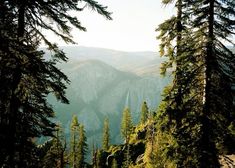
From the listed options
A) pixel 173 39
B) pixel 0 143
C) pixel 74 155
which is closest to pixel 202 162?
pixel 173 39

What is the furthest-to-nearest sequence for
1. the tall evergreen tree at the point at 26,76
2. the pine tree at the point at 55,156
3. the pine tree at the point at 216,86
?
1. the pine tree at the point at 55,156
2. the pine tree at the point at 216,86
3. the tall evergreen tree at the point at 26,76

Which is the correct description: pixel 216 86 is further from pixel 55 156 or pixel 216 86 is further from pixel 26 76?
pixel 55 156

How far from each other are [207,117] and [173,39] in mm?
5355

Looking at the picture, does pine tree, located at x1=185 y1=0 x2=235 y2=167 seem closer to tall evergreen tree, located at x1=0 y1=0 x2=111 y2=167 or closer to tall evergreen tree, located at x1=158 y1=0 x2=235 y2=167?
tall evergreen tree, located at x1=158 y1=0 x2=235 y2=167

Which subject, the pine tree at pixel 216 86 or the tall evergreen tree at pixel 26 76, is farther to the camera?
the pine tree at pixel 216 86

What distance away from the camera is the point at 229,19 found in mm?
14359

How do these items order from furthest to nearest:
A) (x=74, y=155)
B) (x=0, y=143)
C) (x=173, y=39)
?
(x=74, y=155) → (x=173, y=39) → (x=0, y=143)

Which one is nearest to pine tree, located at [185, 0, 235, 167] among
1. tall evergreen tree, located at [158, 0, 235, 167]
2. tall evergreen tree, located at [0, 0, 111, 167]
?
tall evergreen tree, located at [158, 0, 235, 167]

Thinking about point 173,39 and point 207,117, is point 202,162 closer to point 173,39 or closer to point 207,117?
point 207,117

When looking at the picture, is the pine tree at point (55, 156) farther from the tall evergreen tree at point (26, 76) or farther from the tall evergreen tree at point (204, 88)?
the tall evergreen tree at point (204, 88)

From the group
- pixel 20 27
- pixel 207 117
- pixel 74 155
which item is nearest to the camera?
pixel 20 27

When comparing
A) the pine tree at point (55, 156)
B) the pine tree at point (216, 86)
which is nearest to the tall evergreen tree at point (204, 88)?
the pine tree at point (216, 86)

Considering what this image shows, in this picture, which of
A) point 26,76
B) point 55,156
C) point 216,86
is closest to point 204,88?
point 216,86

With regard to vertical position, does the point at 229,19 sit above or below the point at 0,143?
above
